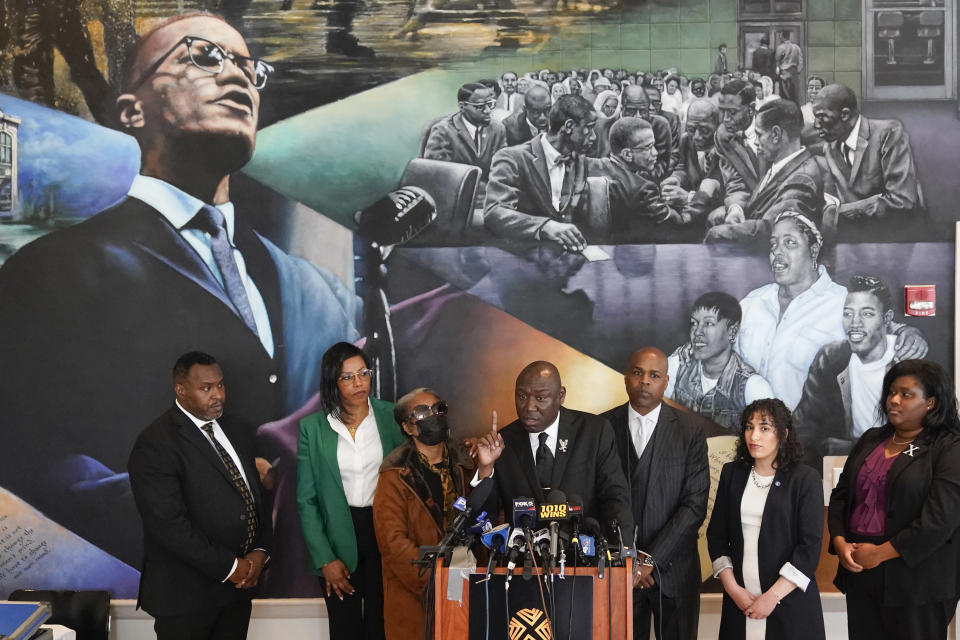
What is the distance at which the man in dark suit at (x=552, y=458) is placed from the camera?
400 cm

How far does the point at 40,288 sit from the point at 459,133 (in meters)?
2.66

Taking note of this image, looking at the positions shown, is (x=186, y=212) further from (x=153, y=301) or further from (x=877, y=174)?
(x=877, y=174)

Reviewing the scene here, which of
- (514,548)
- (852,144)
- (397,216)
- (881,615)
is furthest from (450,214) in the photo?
(881,615)

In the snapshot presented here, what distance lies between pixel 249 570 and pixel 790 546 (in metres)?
2.51

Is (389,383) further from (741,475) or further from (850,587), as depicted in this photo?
(850,587)

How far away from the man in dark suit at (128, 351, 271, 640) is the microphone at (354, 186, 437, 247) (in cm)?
137

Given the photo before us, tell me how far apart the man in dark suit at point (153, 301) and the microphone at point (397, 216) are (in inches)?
14.6

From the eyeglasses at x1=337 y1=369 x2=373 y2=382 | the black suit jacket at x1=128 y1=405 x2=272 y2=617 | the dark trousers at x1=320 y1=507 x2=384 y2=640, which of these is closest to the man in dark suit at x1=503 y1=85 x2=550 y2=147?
the eyeglasses at x1=337 y1=369 x2=373 y2=382

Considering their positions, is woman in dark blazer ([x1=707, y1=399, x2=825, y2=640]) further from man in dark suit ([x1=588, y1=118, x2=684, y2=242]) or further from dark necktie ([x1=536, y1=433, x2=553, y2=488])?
man in dark suit ([x1=588, y1=118, x2=684, y2=242])

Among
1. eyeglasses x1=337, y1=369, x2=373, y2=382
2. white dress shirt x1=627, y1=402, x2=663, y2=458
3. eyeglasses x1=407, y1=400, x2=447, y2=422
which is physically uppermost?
eyeglasses x1=337, y1=369, x2=373, y2=382

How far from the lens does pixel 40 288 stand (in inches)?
215

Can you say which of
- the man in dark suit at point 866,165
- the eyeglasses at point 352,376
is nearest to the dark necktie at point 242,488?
the eyeglasses at point 352,376

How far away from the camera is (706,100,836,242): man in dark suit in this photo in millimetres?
5375

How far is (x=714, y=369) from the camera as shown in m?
5.38
